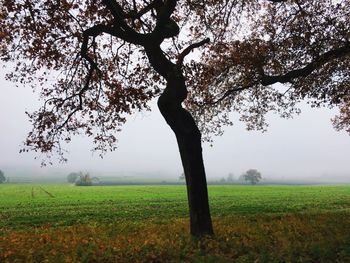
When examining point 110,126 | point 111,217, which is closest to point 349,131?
point 111,217

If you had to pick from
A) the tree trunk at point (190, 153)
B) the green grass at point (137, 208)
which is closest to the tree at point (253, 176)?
the green grass at point (137, 208)

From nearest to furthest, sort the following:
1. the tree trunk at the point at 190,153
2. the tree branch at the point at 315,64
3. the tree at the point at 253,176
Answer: the tree trunk at the point at 190,153 < the tree branch at the point at 315,64 < the tree at the point at 253,176

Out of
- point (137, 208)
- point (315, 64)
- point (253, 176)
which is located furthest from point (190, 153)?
point (253, 176)

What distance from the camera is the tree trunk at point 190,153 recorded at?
1285 cm

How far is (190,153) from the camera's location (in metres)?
12.9

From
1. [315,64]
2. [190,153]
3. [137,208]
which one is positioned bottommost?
[137,208]

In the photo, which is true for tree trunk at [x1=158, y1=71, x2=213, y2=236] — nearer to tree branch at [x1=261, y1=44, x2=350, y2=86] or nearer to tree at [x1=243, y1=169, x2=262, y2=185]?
tree branch at [x1=261, y1=44, x2=350, y2=86]

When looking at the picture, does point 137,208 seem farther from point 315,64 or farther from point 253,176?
point 253,176

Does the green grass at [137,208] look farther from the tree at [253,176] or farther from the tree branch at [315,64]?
the tree at [253,176]

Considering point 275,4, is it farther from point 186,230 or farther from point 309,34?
point 186,230

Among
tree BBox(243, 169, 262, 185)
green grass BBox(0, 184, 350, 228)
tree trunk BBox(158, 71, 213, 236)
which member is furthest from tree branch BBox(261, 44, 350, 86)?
tree BBox(243, 169, 262, 185)

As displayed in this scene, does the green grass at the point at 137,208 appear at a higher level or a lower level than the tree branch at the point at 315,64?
lower

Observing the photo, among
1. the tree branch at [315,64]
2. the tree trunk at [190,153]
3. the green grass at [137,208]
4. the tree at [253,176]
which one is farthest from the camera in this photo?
the tree at [253,176]

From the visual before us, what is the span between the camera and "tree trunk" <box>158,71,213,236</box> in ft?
42.2
